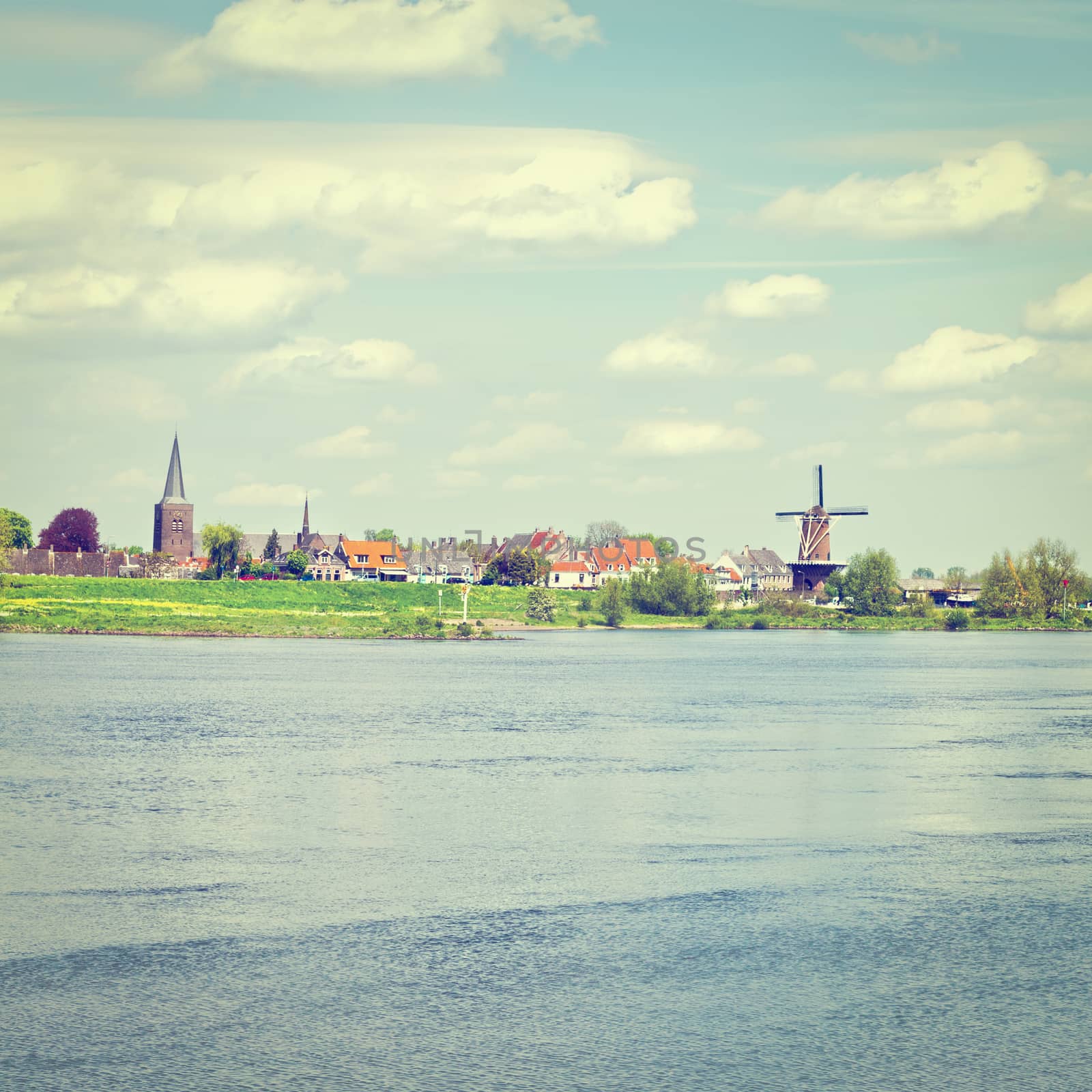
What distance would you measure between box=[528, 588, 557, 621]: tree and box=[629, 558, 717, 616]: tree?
9.48 meters

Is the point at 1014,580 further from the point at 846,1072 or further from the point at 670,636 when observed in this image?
the point at 846,1072

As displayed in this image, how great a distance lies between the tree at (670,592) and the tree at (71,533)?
88.7 metres

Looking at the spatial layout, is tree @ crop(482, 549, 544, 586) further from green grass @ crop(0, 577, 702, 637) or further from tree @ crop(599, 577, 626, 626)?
tree @ crop(599, 577, 626, 626)

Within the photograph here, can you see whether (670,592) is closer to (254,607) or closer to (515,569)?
(515,569)

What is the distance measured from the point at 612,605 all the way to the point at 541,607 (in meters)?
7.61

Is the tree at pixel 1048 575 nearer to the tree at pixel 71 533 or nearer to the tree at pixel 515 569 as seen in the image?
the tree at pixel 515 569

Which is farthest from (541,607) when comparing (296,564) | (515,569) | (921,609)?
(296,564)

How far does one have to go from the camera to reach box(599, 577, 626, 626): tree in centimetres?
14188

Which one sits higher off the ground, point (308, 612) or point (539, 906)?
point (308, 612)

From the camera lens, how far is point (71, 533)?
192625 mm

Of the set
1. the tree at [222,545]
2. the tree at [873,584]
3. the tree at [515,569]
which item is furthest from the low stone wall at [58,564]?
the tree at [873,584]

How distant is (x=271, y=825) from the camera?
88.5 ft

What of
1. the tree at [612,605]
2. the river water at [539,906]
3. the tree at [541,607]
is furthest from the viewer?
the tree at [612,605]

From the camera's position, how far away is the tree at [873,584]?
156000 millimetres
